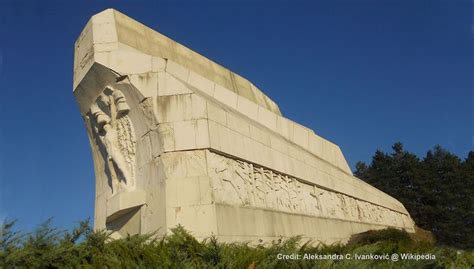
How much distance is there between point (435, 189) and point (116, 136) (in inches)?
1193

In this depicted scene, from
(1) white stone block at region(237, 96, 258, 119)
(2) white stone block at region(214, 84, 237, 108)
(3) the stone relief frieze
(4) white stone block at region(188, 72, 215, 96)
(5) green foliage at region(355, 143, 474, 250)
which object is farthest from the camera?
(5) green foliage at region(355, 143, 474, 250)

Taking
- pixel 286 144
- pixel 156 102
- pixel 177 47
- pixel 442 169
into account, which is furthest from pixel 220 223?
pixel 442 169

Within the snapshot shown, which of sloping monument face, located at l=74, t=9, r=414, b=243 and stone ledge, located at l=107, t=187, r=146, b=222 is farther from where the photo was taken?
stone ledge, located at l=107, t=187, r=146, b=222

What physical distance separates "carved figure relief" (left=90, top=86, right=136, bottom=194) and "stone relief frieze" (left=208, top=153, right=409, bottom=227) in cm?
203

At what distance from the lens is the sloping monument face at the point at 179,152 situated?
725 centimetres

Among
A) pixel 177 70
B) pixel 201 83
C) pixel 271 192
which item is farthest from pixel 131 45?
pixel 271 192

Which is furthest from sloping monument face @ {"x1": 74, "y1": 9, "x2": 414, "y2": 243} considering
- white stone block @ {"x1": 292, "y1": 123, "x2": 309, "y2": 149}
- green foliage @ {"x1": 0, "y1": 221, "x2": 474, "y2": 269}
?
green foliage @ {"x1": 0, "y1": 221, "x2": 474, "y2": 269}

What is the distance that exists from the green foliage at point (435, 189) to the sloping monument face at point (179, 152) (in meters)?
22.8

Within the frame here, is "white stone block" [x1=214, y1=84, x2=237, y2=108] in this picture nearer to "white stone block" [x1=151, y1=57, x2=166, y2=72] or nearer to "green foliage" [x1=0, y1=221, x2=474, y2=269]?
"white stone block" [x1=151, y1=57, x2=166, y2=72]

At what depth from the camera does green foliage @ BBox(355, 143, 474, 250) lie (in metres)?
30.7

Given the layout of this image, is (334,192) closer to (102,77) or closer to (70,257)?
(102,77)

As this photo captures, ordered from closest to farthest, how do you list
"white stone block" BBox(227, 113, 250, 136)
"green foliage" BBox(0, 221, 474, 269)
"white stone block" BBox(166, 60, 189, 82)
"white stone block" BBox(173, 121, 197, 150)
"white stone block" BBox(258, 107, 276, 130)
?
"green foliage" BBox(0, 221, 474, 269)
"white stone block" BBox(173, 121, 197, 150)
"white stone block" BBox(227, 113, 250, 136)
"white stone block" BBox(166, 60, 189, 82)
"white stone block" BBox(258, 107, 276, 130)

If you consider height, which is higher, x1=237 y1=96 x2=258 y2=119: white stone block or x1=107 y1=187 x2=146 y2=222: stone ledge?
x1=237 y1=96 x2=258 y2=119: white stone block

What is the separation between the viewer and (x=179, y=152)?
24.4 ft
